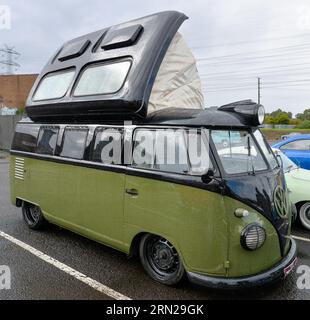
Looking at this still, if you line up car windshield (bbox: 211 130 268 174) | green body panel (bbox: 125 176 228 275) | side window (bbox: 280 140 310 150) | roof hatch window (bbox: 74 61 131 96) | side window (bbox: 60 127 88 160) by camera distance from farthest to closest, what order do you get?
side window (bbox: 280 140 310 150) < side window (bbox: 60 127 88 160) < roof hatch window (bbox: 74 61 131 96) < car windshield (bbox: 211 130 268 174) < green body panel (bbox: 125 176 228 275)

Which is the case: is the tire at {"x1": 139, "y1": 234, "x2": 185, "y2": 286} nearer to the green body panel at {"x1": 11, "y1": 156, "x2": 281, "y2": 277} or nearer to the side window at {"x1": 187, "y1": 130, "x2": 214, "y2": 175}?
the green body panel at {"x1": 11, "y1": 156, "x2": 281, "y2": 277}

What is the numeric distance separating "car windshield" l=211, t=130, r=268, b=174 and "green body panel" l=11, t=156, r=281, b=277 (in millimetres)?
426

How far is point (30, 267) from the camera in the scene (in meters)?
4.33

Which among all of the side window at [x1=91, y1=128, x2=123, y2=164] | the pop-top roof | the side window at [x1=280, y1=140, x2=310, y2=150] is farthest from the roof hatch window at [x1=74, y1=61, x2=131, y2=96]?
the side window at [x1=280, y1=140, x2=310, y2=150]

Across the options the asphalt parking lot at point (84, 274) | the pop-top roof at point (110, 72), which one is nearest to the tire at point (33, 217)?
the asphalt parking lot at point (84, 274)

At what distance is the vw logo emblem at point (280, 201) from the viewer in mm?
3654

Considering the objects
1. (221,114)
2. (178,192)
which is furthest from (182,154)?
(221,114)

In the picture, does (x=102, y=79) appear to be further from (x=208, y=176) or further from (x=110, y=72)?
(x=208, y=176)

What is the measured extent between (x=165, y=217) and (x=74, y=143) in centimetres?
190

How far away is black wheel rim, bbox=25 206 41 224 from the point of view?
571 centimetres

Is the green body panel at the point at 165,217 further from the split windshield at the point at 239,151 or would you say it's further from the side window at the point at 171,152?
the split windshield at the point at 239,151

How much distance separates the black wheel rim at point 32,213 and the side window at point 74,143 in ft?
4.49

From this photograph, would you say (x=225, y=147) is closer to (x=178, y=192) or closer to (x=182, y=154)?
(x=182, y=154)
